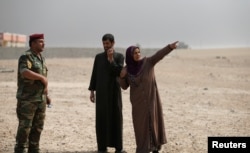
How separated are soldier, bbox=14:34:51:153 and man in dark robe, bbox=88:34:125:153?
3.01 ft

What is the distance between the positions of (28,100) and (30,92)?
12 centimetres

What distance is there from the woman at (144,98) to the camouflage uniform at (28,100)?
121 centimetres

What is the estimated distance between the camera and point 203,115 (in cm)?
901

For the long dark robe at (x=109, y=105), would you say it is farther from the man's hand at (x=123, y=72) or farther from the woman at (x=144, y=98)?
the woman at (x=144, y=98)

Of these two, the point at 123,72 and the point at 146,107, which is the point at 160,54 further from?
the point at 146,107

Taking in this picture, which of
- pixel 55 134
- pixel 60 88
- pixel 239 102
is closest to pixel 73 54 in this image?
pixel 60 88

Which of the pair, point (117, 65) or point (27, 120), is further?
point (117, 65)

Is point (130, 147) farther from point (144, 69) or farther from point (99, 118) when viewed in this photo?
point (144, 69)

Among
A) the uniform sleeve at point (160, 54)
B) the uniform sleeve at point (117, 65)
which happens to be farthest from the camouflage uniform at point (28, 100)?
the uniform sleeve at point (160, 54)

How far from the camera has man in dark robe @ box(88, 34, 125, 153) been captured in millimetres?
5363

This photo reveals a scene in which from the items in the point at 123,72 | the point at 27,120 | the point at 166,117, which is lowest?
the point at 166,117

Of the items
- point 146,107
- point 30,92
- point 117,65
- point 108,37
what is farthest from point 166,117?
point 30,92

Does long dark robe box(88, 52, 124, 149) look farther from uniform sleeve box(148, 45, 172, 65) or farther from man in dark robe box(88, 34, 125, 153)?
uniform sleeve box(148, 45, 172, 65)

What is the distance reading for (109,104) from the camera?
540 centimetres
